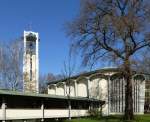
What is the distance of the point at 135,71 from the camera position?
4378 centimetres

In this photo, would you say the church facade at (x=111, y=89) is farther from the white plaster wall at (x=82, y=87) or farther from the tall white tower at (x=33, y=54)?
the tall white tower at (x=33, y=54)

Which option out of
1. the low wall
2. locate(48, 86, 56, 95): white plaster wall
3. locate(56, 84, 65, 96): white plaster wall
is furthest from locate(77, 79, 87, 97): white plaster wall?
the low wall

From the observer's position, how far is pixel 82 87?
69.2 m

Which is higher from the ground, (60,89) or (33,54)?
(33,54)

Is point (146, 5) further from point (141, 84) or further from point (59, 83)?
point (59, 83)

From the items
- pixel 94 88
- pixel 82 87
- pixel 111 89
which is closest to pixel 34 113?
pixel 111 89

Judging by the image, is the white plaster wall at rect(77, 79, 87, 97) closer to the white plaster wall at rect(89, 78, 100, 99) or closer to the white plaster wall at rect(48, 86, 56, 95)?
the white plaster wall at rect(89, 78, 100, 99)

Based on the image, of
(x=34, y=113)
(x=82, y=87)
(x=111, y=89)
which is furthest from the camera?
(x=82, y=87)

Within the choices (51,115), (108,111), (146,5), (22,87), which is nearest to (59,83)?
(22,87)

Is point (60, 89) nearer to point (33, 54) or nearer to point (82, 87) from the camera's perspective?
point (82, 87)

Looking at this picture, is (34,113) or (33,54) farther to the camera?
(33,54)

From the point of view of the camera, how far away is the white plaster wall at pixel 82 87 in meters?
68.5

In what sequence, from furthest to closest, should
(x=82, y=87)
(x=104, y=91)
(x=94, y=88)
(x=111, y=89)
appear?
(x=82, y=87) → (x=94, y=88) → (x=104, y=91) → (x=111, y=89)

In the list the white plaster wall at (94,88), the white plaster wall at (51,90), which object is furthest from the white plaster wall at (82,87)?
the white plaster wall at (51,90)
